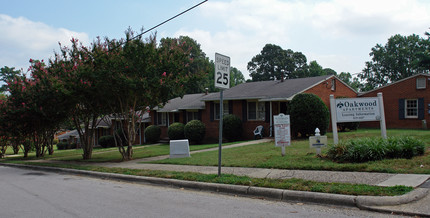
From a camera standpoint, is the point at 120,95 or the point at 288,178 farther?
the point at 120,95

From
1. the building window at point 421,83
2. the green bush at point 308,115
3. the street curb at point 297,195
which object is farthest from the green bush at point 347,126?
the street curb at point 297,195

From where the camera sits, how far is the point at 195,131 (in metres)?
24.2

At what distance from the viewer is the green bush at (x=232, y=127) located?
74.7 feet

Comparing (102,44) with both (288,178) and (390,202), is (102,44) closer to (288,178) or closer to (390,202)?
(288,178)

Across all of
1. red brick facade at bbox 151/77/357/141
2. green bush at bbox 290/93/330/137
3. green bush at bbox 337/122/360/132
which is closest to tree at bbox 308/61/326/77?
red brick facade at bbox 151/77/357/141

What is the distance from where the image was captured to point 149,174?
1049cm

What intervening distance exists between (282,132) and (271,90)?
40.0 feet

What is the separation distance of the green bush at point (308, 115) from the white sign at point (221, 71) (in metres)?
10.3

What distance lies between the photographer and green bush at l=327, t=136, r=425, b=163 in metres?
9.34

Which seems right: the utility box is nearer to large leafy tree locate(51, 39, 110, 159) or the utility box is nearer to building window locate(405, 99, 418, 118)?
large leafy tree locate(51, 39, 110, 159)

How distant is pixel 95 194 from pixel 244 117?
15883 millimetres

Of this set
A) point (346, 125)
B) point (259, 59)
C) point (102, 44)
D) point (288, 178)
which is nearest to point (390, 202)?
point (288, 178)

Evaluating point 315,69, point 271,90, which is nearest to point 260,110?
point 271,90

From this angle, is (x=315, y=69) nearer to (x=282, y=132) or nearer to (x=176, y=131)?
(x=176, y=131)
